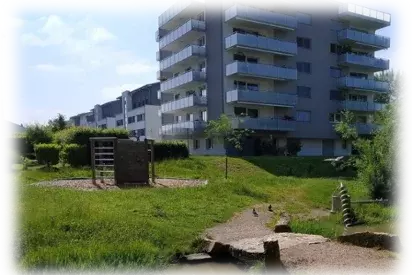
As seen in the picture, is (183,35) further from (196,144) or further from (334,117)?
(334,117)

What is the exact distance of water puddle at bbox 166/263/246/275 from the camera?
24.2 feet

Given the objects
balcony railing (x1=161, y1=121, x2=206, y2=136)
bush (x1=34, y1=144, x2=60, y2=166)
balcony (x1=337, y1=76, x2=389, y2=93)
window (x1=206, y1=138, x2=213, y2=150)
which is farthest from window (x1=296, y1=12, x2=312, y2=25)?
bush (x1=34, y1=144, x2=60, y2=166)

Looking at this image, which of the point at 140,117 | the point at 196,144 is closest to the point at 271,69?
the point at 196,144

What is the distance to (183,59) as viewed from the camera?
143 ft

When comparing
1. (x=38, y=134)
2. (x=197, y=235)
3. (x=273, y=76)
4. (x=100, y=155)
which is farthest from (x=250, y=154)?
(x=197, y=235)

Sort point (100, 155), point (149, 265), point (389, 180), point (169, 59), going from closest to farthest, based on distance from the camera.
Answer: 1. point (149, 265)
2. point (389, 180)
3. point (100, 155)
4. point (169, 59)

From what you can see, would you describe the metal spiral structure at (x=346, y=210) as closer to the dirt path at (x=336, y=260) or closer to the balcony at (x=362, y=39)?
the dirt path at (x=336, y=260)

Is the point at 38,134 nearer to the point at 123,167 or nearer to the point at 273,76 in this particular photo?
the point at 123,167

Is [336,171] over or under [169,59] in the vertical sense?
under

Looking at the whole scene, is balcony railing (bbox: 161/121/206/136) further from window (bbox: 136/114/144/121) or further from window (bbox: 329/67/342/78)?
window (bbox: 136/114/144/121)

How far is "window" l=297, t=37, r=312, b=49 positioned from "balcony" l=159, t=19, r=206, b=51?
388 inches

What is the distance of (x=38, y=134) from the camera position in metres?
30.3

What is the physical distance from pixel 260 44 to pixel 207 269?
32928mm

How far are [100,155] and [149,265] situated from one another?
12858 millimetres
